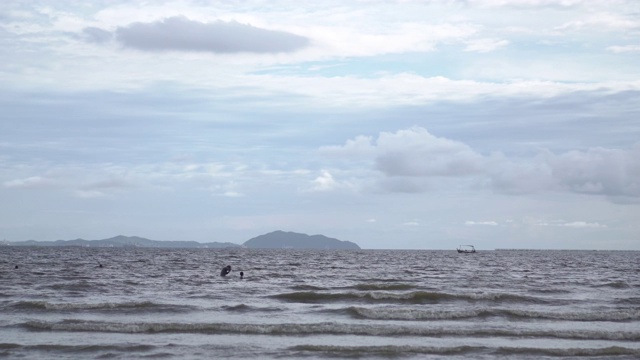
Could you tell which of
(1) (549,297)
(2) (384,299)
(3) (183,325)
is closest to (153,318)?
(3) (183,325)

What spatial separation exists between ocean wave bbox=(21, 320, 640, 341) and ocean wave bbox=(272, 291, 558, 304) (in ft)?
33.5

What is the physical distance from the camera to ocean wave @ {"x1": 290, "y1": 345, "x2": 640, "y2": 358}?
896 inches

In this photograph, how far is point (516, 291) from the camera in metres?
43.9

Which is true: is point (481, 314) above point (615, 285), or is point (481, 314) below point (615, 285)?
below

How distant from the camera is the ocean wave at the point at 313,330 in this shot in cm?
2664

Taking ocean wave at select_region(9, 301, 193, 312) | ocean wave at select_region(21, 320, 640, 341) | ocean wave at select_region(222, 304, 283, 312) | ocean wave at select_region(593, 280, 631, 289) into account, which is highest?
ocean wave at select_region(593, 280, 631, 289)

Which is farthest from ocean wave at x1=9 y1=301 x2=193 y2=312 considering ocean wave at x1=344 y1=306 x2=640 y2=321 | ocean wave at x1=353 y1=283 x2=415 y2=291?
ocean wave at x1=353 y1=283 x2=415 y2=291

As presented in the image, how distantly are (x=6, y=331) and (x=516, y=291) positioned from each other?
96.7ft

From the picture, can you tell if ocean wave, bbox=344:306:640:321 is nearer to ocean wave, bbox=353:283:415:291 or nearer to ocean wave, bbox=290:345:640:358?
ocean wave, bbox=290:345:640:358

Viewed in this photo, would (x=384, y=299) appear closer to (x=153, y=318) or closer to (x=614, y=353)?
(x=153, y=318)

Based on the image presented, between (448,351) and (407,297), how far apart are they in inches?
630

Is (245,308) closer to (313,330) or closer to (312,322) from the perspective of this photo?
(312,322)

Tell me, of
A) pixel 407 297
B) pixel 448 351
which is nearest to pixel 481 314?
pixel 407 297

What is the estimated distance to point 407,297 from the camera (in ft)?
128
